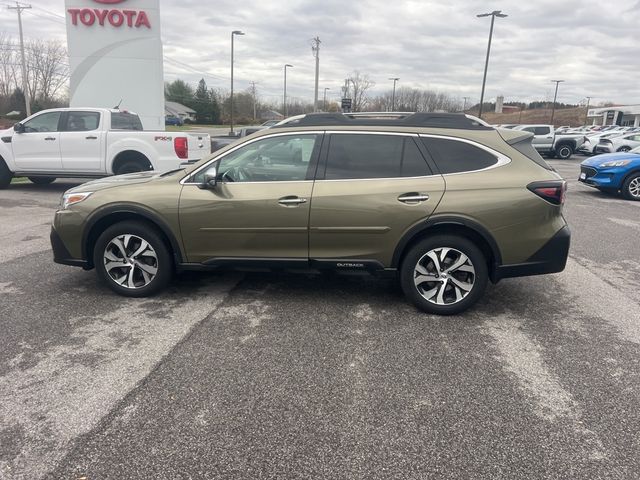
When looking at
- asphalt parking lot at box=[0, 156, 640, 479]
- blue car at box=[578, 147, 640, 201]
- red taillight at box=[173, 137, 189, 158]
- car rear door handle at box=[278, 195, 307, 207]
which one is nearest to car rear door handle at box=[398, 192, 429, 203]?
car rear door handle at box=[278, 195, 307, 207]

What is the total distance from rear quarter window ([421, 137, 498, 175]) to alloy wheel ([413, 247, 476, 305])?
0.74m

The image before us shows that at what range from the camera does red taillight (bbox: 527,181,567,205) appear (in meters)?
4.24

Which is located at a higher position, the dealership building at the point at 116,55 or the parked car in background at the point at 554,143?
the dealership building at the point at 116,55

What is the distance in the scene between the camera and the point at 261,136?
15.2 ft

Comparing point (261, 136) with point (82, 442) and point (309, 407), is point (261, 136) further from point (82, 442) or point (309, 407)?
point (82, 442)

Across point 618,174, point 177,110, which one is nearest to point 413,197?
point 618,174

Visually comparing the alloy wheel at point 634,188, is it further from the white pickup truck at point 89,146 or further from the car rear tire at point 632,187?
the white pickup truck at point 89,146

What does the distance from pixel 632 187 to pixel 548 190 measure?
994 cm

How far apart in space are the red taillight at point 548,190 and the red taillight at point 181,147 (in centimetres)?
793

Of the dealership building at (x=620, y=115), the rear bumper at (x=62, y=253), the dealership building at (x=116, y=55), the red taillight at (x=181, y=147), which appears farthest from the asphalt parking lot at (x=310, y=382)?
the dealership building at (x=620, y=115)

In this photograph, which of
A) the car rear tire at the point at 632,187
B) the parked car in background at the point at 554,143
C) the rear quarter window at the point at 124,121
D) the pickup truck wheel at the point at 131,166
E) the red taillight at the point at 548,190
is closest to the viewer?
the red taillight at the point at 548,190

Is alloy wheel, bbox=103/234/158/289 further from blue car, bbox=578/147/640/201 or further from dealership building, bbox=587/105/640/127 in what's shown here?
dealership building, bbox=587/105/640/127

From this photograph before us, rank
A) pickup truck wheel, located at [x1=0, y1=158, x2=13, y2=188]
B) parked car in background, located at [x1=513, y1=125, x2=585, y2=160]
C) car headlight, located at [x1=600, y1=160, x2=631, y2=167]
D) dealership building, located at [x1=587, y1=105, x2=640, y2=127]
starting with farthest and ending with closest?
1. dealership building, located at [x1=587, y1=105, x2=640, y2=127]
2. parked car in background, located at [x1=513, y1=125, x2=585, y2=160]
3. car headlight, located at [x1=600, y1=160, x2=631, y2=167]
4. pickup truck wheel, located at [x1=0, y1=158, x2=13, y2=188]

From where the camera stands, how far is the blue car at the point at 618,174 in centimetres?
1214
